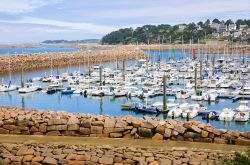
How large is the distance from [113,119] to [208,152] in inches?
117

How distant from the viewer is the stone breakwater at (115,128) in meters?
10.9

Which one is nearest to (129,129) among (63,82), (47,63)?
(63,82)

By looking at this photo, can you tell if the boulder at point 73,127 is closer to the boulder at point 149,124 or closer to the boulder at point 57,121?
the boulder at point 57,121

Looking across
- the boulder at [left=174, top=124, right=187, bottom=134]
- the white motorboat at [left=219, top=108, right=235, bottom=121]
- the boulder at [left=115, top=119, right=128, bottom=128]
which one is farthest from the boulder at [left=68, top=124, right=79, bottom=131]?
the white motorboat at [left=219, top=108, right=235, bottom=121]

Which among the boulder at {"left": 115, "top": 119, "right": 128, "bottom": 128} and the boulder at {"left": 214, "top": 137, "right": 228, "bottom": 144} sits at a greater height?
the boulder at {"left": 115, "top": 119, "right": 128, "bottom": 128}

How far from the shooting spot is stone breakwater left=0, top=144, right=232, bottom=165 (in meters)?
9.79

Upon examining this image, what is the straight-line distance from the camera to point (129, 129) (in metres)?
11.4

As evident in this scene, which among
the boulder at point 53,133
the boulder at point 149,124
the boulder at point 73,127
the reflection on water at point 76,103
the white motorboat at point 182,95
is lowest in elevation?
the reflection on water at point 76,103

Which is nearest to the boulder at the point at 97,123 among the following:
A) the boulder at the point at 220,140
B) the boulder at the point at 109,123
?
the boulder at the point at 109,123

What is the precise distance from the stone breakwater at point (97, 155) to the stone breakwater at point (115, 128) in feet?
3.01

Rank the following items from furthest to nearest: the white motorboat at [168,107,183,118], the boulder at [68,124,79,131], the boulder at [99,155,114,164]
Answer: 1. the white motorboat at [168,107,183,118]
2. the boulder at [68,124,79,131]
3. the boulder at [99,155,114,164]

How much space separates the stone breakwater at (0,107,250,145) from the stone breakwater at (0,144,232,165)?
3.01ft

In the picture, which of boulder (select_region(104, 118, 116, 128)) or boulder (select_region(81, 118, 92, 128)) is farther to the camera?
boulder (select_region(81, 118, 92, 128))

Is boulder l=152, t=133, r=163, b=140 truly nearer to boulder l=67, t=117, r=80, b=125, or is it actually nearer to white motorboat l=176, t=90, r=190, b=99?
boulder l=67, t=117, r=80, b=125
